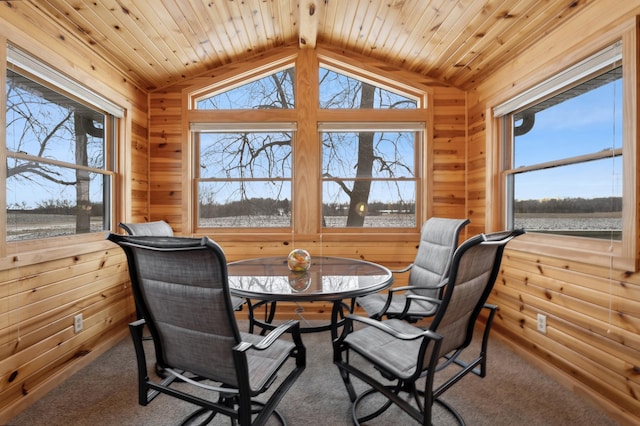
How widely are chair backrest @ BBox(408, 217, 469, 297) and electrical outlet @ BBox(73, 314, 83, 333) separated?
8.10ft

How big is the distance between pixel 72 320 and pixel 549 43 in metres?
3.97

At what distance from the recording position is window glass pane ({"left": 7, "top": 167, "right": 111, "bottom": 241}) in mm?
2088

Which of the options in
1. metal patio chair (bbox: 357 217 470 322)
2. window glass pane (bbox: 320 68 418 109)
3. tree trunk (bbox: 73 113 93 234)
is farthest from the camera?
window glass pane (bbox: 320 68 418 109)

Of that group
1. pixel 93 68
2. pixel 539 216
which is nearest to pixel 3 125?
pixel 93 68

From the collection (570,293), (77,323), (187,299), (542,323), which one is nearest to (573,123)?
(570,293)

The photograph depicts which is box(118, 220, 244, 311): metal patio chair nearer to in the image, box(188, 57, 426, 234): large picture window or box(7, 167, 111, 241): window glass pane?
box(7, 167, 111, 241): window glass pane

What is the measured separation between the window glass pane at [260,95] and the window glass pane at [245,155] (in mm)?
306

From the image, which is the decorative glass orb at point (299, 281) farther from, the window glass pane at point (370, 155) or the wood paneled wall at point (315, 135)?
the window glass pane at point (370, 155)

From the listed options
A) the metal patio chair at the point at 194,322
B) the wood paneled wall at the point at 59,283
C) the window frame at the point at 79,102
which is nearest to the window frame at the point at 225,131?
the wood paneled wall at the point at 59,283

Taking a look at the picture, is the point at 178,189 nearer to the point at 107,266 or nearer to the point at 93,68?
the point at 107,266

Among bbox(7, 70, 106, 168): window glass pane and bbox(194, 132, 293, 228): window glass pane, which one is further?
bbox(194, 132, 293, 228): window glass pane

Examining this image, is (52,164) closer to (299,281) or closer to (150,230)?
(150,230)

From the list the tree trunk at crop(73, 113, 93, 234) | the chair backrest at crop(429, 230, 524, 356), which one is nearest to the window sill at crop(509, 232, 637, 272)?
the chair backrest at crop(429, 230, 524, 356)

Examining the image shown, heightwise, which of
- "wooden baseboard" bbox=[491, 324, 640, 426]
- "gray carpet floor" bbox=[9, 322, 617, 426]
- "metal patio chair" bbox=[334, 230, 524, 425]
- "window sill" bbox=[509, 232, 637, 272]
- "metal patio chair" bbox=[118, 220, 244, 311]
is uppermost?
"metal patio chair" bbox=[118, 220, 244, 311]
